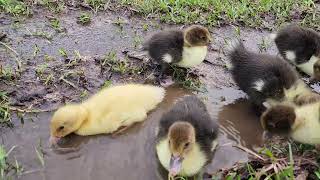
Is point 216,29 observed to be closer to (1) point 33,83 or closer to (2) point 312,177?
(1) point 33,83

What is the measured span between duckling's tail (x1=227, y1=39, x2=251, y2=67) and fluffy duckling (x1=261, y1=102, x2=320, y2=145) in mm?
899

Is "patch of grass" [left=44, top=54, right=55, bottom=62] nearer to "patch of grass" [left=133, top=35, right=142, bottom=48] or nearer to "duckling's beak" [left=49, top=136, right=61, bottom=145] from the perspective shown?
"patch of grass" [left=133, top=35, right=142, bottom=48]

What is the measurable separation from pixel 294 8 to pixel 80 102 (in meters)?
3.02

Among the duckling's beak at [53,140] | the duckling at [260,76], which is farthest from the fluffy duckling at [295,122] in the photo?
the duckling's beak at [53,140]

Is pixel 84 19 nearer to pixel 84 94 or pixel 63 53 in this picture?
pixel 63 53

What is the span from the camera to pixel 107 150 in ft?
11.3

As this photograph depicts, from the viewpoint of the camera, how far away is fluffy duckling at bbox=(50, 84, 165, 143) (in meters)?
3.42

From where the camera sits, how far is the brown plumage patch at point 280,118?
3209 millimetres

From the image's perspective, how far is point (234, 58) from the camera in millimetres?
4180

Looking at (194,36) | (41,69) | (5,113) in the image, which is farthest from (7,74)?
(194,36)

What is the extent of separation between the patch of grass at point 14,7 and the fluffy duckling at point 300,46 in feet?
8.02

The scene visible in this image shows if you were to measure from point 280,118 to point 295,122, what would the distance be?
0.10 meters

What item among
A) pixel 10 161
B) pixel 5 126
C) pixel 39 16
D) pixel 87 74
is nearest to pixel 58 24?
pixel 39 16

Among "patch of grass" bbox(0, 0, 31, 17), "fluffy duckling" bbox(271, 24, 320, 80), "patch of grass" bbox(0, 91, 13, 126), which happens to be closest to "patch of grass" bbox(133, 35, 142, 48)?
"patch of grass" bbox(0, 0, 31, 17)
